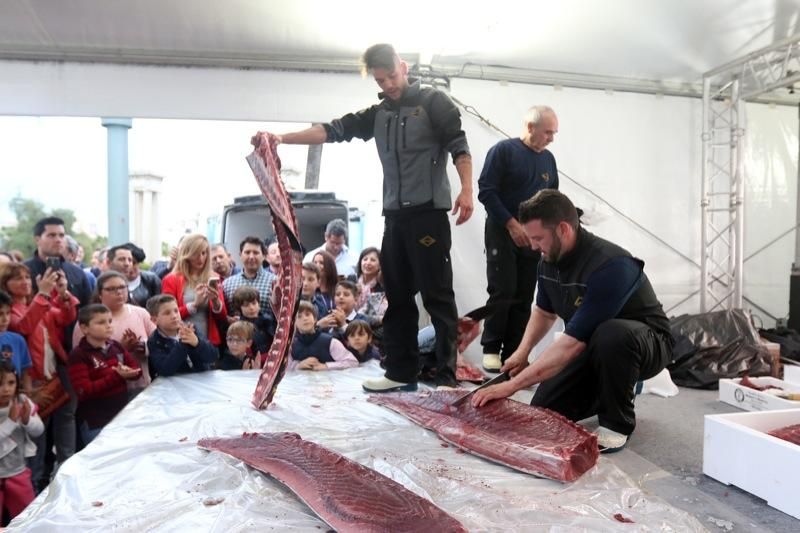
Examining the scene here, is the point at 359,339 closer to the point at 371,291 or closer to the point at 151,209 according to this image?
the point at 371,291

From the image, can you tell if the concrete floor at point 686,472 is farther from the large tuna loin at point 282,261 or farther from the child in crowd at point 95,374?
the child in crowd at point 95,374

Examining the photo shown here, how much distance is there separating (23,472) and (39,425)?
0.25m

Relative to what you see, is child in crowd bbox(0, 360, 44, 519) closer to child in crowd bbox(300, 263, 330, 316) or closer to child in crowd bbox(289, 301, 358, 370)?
child in crowd bbox(289, 301, 358, 370)

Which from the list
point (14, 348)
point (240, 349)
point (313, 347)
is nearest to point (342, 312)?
point (313, 347)

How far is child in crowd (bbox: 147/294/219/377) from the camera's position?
13.1 feet

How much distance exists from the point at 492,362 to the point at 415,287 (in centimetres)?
109

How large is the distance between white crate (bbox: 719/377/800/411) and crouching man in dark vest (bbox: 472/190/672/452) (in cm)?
93

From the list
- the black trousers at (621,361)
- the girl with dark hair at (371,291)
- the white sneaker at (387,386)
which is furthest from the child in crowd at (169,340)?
the black trousers at (621,361)

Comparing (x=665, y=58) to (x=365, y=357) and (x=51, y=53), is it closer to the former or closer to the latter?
(x=365, y=357)

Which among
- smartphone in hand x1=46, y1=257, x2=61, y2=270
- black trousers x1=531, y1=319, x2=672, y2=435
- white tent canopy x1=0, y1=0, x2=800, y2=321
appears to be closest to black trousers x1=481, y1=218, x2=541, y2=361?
black trousers x1=531, y1=319, x2=672, y2=435

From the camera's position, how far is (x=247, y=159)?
3518 millimetres

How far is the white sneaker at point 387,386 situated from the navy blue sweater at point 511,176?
1453 millimetres

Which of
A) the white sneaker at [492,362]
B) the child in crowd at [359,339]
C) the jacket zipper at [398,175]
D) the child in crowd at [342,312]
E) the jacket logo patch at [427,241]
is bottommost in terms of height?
the white sneaker at [492,362]

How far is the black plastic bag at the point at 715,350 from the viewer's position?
16.5 ft
